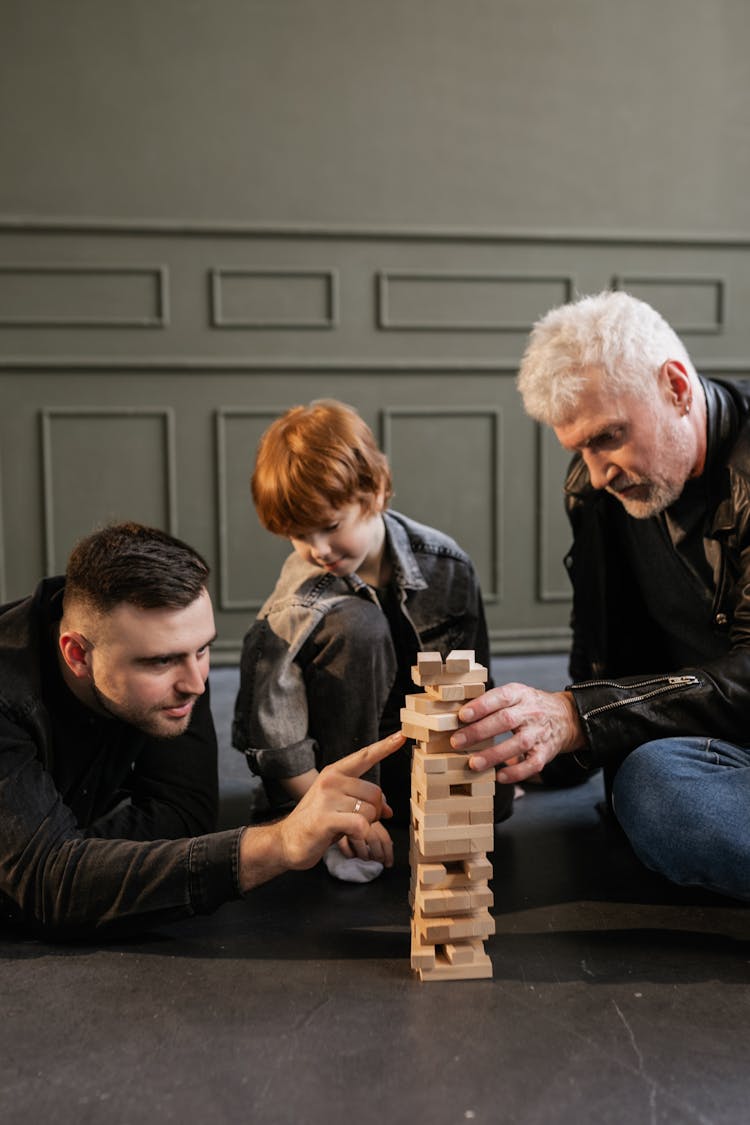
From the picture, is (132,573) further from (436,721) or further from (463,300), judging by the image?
(463,300)

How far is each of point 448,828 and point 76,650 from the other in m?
0.61

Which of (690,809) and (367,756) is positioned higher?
(367,756)

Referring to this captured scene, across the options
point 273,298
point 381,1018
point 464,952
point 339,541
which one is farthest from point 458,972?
point 273,298

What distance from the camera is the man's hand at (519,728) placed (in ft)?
4.59

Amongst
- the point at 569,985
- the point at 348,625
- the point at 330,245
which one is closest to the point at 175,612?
the point at 348,625

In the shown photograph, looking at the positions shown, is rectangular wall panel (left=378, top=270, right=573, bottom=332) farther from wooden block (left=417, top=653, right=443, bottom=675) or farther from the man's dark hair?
wooden block (left=417, top=653, right=443, bottom=675)

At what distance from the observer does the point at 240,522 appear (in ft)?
12.8

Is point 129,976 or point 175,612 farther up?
point 175,612

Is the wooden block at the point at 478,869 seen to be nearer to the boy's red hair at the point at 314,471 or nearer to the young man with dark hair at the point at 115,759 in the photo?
the young man with dark hair at the point at 115,759

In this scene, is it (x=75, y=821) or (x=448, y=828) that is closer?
(x=448, y=828)

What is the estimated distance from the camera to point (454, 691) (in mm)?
1402

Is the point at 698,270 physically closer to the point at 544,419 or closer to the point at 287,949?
the point at 544,419

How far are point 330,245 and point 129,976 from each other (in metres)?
2.97

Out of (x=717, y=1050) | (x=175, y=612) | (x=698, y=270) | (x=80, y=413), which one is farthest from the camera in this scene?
(x=698, y=270)
